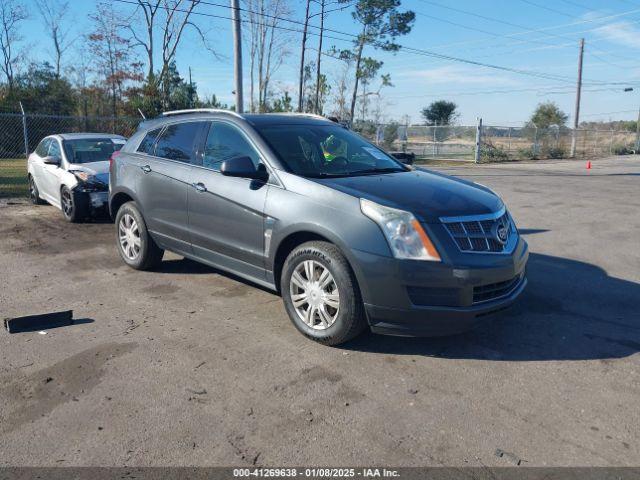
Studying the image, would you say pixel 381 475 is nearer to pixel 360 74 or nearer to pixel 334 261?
pixel 334 261

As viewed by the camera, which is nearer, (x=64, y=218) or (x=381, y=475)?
(x=381, y=475)

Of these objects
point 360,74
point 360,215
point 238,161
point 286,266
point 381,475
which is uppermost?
point 360,74

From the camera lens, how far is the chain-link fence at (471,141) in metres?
31.6

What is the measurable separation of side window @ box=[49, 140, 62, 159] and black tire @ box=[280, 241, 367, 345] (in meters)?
7.19

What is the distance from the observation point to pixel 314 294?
4172 millimetres

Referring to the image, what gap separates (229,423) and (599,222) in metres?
8.58

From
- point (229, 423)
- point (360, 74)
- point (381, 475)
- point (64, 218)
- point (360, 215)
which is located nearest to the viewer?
point (381, 475)

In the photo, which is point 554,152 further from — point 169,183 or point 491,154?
point 169,183

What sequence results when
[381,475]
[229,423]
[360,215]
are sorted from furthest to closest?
[360,215]
[229,423]
[381,475]

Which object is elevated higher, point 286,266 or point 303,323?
point 286,266

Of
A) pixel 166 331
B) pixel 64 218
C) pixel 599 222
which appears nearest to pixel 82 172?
pixel 64 218

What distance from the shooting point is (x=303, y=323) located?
4.29 m

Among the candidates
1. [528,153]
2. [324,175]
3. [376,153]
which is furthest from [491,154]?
[324,175]

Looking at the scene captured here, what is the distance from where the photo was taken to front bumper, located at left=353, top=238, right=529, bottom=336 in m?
3.71
